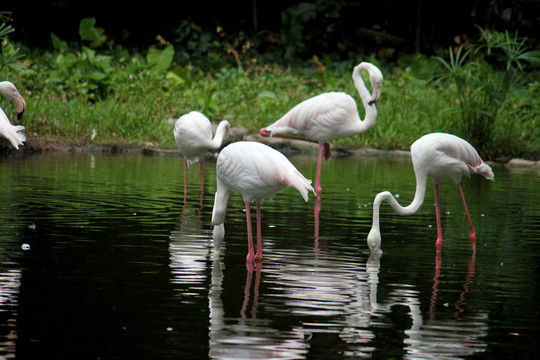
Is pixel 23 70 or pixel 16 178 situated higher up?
pixel 23 70

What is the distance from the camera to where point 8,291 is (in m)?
4.92

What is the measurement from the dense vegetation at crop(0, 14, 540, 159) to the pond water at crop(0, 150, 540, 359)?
414 cm

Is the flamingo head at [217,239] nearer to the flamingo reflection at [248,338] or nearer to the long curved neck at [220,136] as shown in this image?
the flamingo reflection at [248,338]

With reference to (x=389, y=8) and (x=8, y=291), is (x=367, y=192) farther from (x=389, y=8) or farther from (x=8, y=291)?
(x=389, y=8)

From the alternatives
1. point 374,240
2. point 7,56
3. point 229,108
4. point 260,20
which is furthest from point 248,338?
point 260,20

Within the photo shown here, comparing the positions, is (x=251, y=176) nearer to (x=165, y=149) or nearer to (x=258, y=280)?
(x=258, y=280)

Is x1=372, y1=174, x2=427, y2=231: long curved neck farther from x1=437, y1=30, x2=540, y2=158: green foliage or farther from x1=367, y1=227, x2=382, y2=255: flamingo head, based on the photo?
x1=437, y1=30, x2=540, y2=158: green foliage

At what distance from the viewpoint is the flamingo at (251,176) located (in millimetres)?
6027

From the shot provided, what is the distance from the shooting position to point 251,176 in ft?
20.1

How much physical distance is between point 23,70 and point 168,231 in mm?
8925

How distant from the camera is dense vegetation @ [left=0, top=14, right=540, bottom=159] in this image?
1392cm

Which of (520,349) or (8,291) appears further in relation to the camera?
(8,291)

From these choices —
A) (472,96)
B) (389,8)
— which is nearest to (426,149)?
(472,96)

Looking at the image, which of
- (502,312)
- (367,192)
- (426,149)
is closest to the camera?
(502,312)
